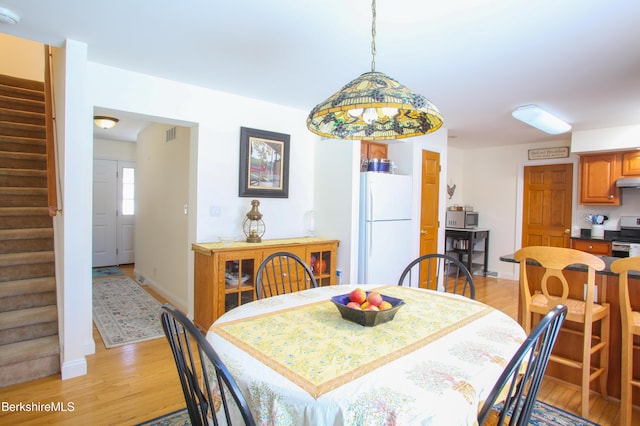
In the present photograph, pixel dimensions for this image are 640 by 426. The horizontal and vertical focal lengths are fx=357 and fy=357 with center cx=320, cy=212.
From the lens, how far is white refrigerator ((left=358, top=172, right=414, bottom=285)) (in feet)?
12.4

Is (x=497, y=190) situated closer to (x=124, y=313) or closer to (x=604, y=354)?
(x=604, y=354)

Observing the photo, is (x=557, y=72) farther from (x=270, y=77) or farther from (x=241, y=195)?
(x=241, y=195)

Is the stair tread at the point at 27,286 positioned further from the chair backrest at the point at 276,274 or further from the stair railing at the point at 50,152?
the chair backrest at the point at 276,274

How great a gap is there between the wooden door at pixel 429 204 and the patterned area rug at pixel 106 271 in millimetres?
4823

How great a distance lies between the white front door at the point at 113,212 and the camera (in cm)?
634

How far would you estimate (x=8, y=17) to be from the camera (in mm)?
2129

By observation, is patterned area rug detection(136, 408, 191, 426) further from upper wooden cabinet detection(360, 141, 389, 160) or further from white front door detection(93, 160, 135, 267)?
white front door detection(93, 160, 135, 267)

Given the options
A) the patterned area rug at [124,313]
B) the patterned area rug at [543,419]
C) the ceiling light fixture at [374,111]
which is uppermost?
the ceiling light fixture at [374,111]

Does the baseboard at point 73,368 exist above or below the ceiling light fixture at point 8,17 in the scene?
below

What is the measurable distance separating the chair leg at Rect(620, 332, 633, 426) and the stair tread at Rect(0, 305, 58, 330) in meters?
3.91

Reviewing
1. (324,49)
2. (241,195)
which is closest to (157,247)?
(241,195)

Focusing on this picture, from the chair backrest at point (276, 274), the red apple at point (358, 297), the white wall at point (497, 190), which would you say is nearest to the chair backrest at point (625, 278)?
the red apple at point (358, 297)

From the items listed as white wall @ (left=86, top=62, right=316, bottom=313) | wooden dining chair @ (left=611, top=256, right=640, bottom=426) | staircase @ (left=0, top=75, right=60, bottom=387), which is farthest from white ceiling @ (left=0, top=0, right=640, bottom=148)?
staircase @ (left=0, top=75, right=60, bottom=387)

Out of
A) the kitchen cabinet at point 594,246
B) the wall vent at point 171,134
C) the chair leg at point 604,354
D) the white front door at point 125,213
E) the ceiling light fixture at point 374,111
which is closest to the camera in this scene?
the ceiling light fixture at point 374,111
